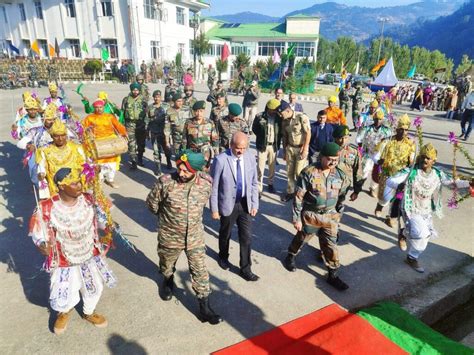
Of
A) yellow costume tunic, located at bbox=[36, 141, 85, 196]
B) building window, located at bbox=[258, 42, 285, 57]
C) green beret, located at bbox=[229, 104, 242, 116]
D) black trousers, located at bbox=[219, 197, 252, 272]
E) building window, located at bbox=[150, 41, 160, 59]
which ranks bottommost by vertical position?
black trousers, located at bbox=[219, 197, 252, 272]

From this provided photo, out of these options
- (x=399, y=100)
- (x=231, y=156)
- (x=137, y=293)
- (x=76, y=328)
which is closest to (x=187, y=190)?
(x=231, y=156)

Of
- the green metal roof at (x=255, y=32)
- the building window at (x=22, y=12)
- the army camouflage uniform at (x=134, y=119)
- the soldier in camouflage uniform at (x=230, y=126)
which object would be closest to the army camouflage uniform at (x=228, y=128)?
the soldier in camouflage uniform at (x=230, y=126)

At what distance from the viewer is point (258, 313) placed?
3.90 meters

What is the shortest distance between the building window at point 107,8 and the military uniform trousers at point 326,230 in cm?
3561

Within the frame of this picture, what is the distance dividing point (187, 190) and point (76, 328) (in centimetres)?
196

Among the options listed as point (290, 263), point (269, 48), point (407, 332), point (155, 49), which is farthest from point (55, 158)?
point (269, 48)

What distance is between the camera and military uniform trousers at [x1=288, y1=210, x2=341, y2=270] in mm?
4277

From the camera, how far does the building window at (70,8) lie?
3388 centimetres

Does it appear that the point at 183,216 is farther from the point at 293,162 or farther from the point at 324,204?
the point at 293,162

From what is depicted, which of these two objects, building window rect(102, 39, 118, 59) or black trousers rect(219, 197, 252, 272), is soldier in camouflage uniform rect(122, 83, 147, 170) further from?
building window rect(102, 39, 118, 59)

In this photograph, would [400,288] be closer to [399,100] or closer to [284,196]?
[284,196]

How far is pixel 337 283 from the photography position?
4395mm

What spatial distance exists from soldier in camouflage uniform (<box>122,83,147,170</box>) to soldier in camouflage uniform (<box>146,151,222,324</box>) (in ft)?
16.8

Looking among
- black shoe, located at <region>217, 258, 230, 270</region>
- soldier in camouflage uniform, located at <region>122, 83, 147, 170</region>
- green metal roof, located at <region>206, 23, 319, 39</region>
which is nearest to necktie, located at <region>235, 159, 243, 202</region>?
black shoe, located at <region>217, 258, 230, 270</region>
